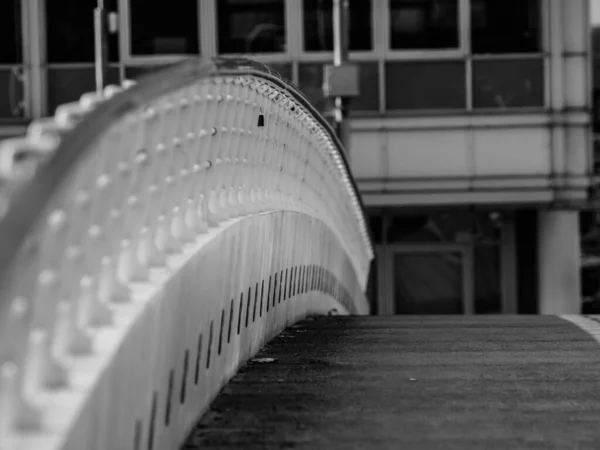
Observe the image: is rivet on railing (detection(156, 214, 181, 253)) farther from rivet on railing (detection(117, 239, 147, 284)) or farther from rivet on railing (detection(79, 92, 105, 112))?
rivet on railing (detection(79, 92, 105, 112))

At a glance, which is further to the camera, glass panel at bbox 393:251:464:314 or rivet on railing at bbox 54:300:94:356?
glass panel at bbox 393:251:464:314

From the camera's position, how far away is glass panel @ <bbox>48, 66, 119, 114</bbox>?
21.0 m

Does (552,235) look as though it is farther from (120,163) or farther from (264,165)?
(120,163)

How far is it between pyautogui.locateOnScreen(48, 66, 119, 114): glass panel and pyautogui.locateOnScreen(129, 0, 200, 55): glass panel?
2.40ft

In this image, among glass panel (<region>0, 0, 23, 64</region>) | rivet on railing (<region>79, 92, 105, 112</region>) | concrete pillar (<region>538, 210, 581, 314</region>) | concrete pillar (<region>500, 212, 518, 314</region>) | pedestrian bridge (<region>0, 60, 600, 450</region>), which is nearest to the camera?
pedestrian bridge (<region>0, 60, 600, 450</region>)

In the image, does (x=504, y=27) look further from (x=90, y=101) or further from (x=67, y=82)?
(x=90, y=101)

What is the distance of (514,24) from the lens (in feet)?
69.4

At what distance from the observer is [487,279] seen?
23.5 m

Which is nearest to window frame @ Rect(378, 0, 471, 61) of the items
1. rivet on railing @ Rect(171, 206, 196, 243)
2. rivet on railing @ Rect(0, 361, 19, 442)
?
rivet on railing @ Rect(171, 206, 196, 243)

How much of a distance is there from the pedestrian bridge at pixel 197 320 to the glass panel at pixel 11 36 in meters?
13.8

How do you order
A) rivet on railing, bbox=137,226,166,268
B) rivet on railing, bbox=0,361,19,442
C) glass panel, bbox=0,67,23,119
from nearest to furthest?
rivet on railing, bbox=0,361,19,442, rivet on railing, bbox=137,226,166,268, glass panel, bbox=0,67,23,119

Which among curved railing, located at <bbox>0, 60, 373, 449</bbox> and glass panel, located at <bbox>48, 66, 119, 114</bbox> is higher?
glass panel, located at <bbox>48, 66, 119, 114</bbox>

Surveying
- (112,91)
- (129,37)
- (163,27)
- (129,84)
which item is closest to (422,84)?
(163,27)

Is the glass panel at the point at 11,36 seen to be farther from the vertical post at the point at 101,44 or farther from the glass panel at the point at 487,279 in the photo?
the glass panel at the point at 487,279
